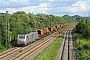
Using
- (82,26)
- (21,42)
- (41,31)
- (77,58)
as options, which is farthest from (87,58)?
(82,26)

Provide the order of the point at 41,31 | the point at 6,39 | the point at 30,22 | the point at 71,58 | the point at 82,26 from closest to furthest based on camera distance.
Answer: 1. the point at 71,58
2. the point at 6,39
3. the point at 41,31
4. the point at 82,26
5. the point at 30,22

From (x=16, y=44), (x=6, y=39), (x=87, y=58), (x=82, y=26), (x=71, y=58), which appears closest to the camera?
(x=87, y=58)

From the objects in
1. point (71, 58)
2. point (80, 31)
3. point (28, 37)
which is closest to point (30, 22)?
point (80, 31)

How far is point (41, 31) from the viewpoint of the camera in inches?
2496

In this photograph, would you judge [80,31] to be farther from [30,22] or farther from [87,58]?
[87,58]

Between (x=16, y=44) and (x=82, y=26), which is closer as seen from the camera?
(x=16, y=44)

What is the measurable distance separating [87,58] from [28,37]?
60.9 ft

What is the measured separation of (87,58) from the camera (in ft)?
100

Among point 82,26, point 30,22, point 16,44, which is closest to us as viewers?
point 16,44

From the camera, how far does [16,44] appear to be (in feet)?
152

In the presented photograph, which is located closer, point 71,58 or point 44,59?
point 44,59

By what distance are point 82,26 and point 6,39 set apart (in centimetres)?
3582

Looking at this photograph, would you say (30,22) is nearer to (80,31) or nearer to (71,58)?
(80,31)

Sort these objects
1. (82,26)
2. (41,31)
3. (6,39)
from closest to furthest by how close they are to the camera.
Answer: (6,39), (41,31), (82,26)
